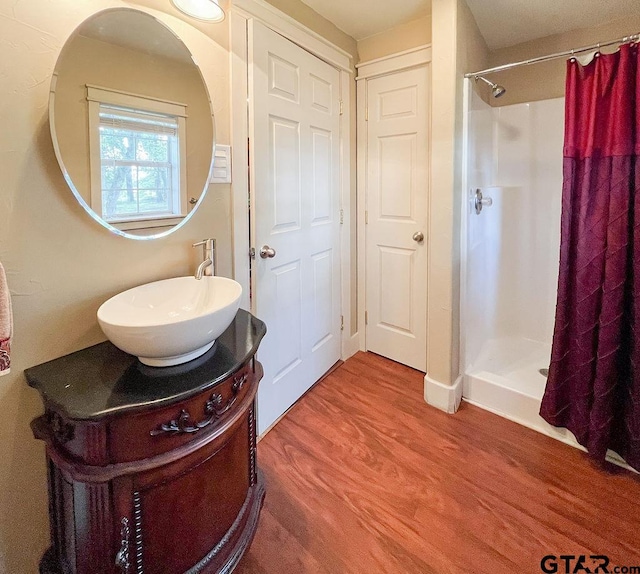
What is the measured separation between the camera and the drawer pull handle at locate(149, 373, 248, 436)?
947 mm

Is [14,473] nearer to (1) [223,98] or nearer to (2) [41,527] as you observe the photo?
(2) [41,527]

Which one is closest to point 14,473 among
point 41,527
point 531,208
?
point 41,527

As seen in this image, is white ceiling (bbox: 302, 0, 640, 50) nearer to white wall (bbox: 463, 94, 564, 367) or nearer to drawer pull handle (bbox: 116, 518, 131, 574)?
white wall (bbox: 463, 94, 564, 367)

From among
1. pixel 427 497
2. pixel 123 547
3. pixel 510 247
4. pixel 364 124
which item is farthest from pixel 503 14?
pixel 123 547

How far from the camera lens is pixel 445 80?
1.92m

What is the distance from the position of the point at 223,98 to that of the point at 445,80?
3.63 ft

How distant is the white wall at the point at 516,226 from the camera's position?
7.96 ft

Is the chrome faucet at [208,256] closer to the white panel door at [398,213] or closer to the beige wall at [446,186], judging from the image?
the beige wall at [446,186]

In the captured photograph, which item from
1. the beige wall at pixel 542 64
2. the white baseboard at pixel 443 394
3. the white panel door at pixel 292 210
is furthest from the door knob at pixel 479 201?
the white baseboard at pixel 443 394

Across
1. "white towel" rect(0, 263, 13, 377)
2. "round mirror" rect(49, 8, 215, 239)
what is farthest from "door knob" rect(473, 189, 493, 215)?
"white towel" rect(0, 263, 13, 377)

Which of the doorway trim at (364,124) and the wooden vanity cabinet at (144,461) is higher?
the doorway trim at (364,124)

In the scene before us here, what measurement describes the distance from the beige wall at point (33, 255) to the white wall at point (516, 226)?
1.98 metres

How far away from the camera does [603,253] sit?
1.63 meters

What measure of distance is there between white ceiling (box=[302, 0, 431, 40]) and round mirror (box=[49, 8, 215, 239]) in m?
1.05
